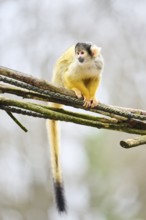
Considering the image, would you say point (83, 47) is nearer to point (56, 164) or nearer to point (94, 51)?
point (94, 51)

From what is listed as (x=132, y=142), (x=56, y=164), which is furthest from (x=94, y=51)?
(x=132, y=142)

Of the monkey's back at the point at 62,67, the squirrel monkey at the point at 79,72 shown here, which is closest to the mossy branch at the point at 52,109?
the squirrel monkey at the point at 79,72

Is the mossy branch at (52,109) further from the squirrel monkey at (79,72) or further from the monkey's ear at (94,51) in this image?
the monkey's ear at (94,51)

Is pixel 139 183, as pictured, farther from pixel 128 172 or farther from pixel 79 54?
pixel 79 54

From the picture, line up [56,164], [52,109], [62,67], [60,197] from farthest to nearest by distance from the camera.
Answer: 1. [62,67]
2. [56,164]
3. [60,197]
4. [52,109]

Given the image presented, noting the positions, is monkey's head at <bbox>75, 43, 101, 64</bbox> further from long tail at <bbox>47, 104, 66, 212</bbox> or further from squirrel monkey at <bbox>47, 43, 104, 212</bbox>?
long tail at <bbox>47, 104, 66, 212</bbox>

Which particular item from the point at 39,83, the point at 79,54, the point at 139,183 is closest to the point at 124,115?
the point at 39,83

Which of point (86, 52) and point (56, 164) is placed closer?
point (56, 164)
